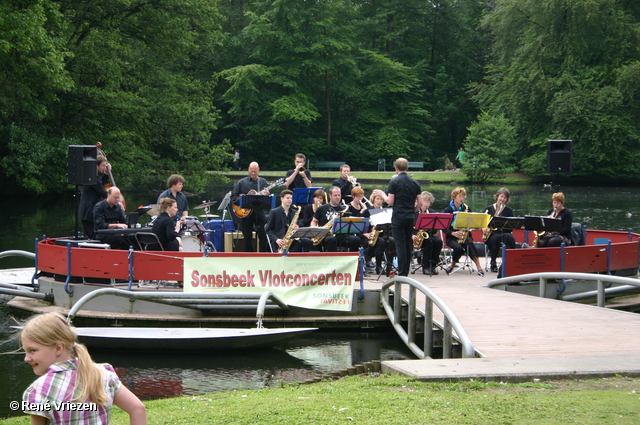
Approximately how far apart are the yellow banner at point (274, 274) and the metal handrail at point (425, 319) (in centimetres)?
Result: 75

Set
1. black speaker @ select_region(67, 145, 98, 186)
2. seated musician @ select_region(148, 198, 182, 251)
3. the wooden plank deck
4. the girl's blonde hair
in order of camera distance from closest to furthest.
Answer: the girl's blonde hair, the wooden plank deck, seated musician @ select_region(148, 198, 182, 251), black speaker @ select_region(67, 145, 98, 186)

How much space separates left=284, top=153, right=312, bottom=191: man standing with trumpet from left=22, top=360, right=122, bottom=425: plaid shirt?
12890 millimetres

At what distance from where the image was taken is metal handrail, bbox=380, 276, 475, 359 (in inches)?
358

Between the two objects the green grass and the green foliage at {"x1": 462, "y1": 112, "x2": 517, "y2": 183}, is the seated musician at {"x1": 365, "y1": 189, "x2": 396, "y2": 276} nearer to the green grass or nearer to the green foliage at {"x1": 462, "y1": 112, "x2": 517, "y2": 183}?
the green grass

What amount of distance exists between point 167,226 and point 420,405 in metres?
8.28

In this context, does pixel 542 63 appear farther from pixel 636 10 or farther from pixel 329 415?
pixel 329 415

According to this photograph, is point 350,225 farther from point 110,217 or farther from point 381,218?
point 110,217

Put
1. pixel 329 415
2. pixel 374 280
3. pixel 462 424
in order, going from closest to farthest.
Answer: pixel 462 424
pixel 329 415
pixel 374 280

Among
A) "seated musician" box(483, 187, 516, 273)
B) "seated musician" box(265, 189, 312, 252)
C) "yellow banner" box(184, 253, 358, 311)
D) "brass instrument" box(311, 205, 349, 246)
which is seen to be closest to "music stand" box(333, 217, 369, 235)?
"brass instrument" box(311, 205, 349, 246)

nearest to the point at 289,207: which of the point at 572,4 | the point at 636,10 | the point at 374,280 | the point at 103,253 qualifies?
the point at 374,280

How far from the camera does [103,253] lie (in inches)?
532

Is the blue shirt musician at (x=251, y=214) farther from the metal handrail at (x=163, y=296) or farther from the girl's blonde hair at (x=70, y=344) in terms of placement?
the girl's blonde hair at (x=70, y=344)

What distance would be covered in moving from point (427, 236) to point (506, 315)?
12.5 ft

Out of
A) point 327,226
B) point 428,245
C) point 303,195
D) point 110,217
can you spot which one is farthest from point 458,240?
point 110,217
